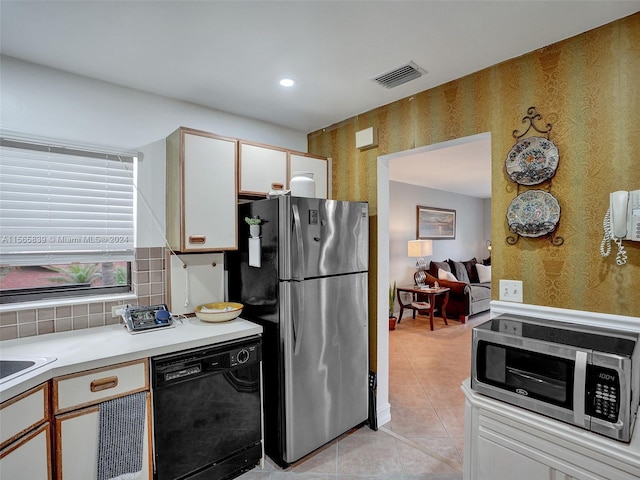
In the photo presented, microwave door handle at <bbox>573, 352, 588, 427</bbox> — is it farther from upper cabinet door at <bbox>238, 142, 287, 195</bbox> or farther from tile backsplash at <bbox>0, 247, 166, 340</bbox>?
tile backsplash at <bbox>0, 247, 166, 340</bbox>

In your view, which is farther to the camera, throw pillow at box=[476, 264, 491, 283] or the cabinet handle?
throw pillow at box=[476, 264, 491, 283]

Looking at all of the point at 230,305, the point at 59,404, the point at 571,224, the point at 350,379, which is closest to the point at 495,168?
the point at 571,224

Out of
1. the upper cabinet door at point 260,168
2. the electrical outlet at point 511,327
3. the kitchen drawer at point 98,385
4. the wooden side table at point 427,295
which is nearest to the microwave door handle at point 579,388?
the electrical outlet at point 511,327

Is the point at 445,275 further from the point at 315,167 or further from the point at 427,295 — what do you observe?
the point at 315,167

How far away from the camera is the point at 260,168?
2547 mm

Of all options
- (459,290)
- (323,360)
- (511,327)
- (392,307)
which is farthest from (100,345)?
(459,290)

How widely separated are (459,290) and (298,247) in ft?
14.3

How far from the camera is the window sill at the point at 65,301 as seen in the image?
1901 millimetres

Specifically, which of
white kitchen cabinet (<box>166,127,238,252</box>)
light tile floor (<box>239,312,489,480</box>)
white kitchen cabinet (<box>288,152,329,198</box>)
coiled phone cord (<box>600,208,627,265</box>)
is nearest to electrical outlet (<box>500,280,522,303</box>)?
coiled phone cord (<box>600,208,627,265</box>)

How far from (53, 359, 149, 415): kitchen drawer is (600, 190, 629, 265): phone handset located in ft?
7.62

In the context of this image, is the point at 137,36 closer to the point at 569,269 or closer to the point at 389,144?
the point at 389,144

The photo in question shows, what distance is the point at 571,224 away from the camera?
5.52 ft

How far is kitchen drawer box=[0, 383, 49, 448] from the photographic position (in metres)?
1.31

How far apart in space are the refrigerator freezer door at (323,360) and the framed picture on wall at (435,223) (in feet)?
14.1
